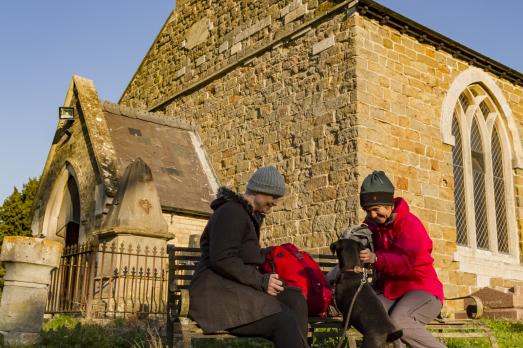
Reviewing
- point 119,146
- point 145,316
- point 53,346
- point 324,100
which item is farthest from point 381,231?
point 119,146

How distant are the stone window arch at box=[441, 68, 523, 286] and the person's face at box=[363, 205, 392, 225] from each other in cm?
725

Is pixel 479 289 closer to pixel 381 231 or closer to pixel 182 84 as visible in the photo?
pixel 381 231

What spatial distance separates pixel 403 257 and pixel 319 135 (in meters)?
6.62

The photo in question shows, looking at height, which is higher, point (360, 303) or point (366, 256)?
point (366, 256)

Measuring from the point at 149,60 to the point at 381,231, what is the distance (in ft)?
47.2

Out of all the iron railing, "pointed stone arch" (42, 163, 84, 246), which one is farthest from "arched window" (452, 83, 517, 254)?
"pointed stone arch" (42, 163, 84, 246)

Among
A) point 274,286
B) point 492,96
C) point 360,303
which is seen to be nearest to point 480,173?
point 492,96

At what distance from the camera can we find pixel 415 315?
411 cm

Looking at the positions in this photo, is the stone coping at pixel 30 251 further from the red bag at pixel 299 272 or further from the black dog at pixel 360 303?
the black dog at pixel 360 303

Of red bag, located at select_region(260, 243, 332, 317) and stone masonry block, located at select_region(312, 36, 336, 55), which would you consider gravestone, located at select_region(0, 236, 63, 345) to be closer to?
red bag, located at select_region(260, 243, 332, 317)

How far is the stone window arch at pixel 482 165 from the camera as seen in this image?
11.6 metres

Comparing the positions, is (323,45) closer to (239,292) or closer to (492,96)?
(492,96)

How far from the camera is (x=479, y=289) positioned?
35.3 feet

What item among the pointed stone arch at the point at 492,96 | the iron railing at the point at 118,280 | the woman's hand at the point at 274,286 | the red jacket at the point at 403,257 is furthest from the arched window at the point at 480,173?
the woman's hand at the point at 274,286
